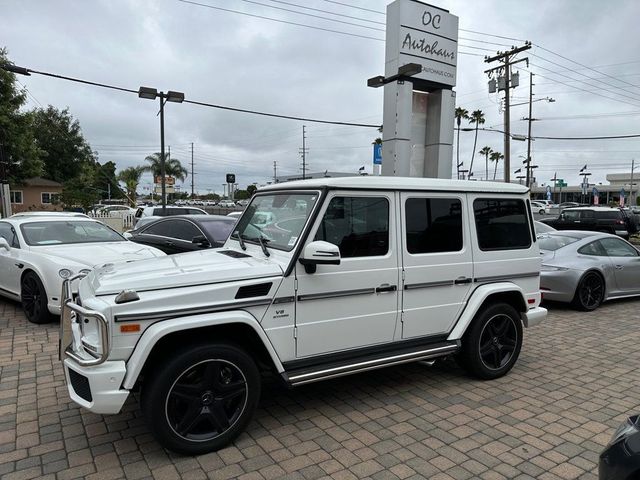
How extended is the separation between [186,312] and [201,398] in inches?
24.0

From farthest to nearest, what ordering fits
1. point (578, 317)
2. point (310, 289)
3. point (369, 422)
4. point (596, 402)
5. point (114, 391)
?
point (578, 317) < point (596, 402) < point (369, 422) < point (310, 289) < point (114, 391)

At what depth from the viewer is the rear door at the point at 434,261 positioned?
4.07 meters

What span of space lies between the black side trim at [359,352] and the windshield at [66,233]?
5.41 meters

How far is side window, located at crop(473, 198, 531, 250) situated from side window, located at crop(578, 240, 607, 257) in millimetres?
4149

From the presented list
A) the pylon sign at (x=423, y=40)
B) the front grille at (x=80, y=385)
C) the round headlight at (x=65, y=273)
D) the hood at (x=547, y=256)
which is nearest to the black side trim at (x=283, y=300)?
the front grille at (x=80, y=385)

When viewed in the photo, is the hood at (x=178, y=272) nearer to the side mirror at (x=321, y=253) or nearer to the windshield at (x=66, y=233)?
the side mirror at (x=321, y=253)

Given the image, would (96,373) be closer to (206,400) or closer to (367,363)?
(206,400)

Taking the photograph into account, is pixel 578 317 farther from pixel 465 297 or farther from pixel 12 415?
pixel 12 415

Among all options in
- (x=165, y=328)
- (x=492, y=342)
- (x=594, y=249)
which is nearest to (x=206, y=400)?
(x=165, y=328)

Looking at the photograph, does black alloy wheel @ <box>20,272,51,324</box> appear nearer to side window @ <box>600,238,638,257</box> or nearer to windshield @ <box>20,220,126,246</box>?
windshield @ <box>20,220,126,246</box>

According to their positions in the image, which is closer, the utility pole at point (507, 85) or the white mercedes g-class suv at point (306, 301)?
the white mercedes g-class suv at point (306, 301)

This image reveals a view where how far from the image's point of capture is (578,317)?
24.8ft

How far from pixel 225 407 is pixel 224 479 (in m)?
0.49

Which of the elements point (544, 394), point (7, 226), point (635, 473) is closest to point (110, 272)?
point (635, 473)
